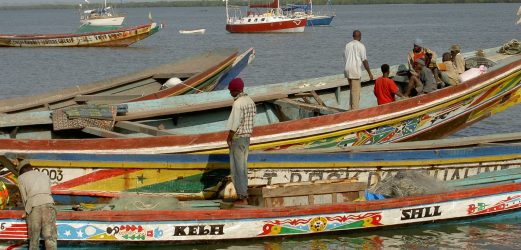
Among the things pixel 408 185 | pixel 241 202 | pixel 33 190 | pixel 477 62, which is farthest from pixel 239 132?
pixel 477 62

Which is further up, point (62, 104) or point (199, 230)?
point (62, 104)

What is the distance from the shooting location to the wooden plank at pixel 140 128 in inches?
529

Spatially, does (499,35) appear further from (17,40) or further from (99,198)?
(99,198)

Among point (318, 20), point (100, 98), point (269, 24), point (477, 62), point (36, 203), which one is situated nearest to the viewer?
point (36, 203)

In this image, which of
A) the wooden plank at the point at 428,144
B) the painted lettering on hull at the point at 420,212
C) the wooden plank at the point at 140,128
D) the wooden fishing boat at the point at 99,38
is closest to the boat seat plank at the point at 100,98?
the wooden plank at the point at 140,128

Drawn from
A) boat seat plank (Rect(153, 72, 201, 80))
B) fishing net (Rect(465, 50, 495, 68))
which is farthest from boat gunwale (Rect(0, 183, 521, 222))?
boat seat plank (Rect(153, 72, 201, 80))

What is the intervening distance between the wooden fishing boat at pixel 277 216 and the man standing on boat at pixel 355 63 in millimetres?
3526

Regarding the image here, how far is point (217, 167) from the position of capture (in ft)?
40.8

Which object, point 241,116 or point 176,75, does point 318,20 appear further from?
point 241,116

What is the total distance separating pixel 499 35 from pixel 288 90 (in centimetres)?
5064

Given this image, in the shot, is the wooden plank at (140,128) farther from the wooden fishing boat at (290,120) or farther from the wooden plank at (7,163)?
the wooden plank at (7,163)

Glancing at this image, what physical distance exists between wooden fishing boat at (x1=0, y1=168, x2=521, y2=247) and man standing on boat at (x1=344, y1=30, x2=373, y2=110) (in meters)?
3.53

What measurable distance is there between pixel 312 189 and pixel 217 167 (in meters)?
1.28

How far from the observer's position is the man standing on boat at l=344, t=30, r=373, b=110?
15320mm
